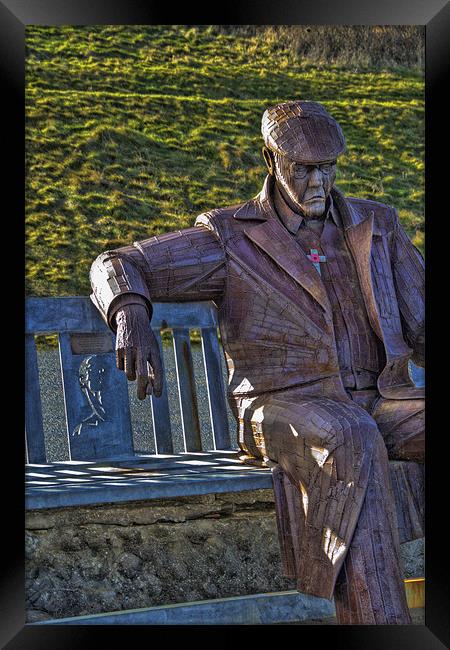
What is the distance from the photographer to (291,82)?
16.1 metres

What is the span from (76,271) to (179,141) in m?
2.61

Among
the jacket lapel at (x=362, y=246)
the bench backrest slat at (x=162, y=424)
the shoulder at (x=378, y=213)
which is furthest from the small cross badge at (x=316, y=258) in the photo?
the bench backrest slat at (x=162, y=424)

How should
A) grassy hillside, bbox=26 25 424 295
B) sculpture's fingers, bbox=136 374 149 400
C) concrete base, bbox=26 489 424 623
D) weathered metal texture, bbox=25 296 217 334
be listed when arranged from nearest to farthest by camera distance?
sculpture's fingers, bbox=136 374 149 400 < concrete base, bbox=26 489 424 623 < weathered metal texture, bbox=25 296 217 334 < grassy hillside, bbox=26 25 424 295

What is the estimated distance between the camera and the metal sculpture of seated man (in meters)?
4.78

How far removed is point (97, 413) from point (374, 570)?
59.1 inches

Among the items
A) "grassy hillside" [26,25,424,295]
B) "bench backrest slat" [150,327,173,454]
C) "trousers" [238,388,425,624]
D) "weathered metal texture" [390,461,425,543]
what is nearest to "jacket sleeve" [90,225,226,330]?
"trousers" [238,388,425,624]

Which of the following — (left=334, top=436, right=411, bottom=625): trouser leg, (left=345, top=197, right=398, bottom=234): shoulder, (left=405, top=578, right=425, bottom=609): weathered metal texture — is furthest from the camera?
(left=405, top=578, right=425, bottom=609): weathered metal texture

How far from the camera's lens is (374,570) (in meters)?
4.62

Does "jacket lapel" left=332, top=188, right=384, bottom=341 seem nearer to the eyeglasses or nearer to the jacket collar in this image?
the jacket collar

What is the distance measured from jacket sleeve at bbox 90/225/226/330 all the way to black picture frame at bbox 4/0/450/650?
0.33 meters

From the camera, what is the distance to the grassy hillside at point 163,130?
13.9 meters
